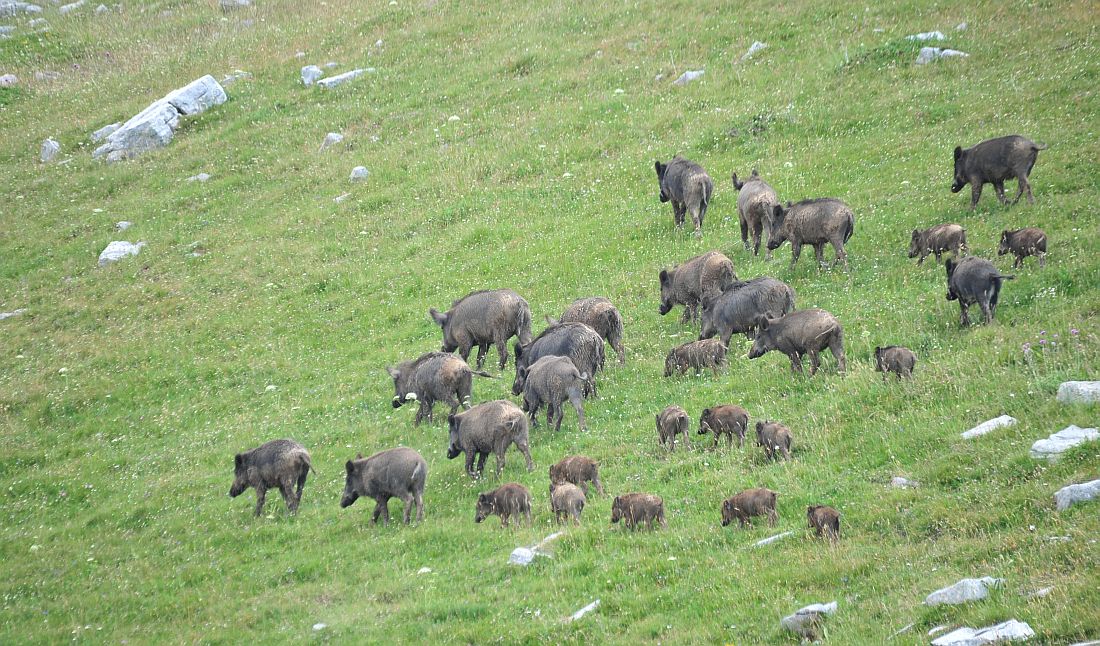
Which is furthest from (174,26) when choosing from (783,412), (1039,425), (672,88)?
(1039,425)

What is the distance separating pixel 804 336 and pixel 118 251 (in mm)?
24237

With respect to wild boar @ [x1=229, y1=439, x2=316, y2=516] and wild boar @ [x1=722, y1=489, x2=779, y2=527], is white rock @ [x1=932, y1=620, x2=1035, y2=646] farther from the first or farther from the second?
wild boar @ [x1=229, y1=439, x2=316, y2=516]

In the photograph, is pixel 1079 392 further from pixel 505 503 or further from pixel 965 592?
pixel 505 503

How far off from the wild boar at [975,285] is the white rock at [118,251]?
1001 inches

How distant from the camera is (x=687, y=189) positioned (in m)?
25.2

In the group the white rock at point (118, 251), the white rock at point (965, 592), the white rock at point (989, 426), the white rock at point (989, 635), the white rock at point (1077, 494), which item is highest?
the white rock at point (989, 635)

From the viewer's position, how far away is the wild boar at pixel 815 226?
813 inches

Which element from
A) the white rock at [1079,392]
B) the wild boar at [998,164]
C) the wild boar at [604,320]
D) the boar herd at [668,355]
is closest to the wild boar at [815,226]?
the boar herd at [668,355]

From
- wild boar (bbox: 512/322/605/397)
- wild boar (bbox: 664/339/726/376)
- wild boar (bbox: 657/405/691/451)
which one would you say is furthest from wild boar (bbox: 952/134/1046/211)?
wild boar (bbox: 657/405/691/451)

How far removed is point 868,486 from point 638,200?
17.5 m

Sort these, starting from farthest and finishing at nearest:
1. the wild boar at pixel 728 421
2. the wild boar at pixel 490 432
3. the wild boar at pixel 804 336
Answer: the wild boar at pixel 804 336
the wild boar at pixel 490 432
the wild boar at pixel 728 421

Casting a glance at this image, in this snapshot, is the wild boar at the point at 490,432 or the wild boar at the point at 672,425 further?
the wild boar at the point at 490,432

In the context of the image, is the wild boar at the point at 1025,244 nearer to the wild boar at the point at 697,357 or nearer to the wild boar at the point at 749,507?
the wild boar at the point at 697,357

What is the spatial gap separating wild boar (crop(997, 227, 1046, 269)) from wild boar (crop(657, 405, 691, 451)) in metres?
7.64
